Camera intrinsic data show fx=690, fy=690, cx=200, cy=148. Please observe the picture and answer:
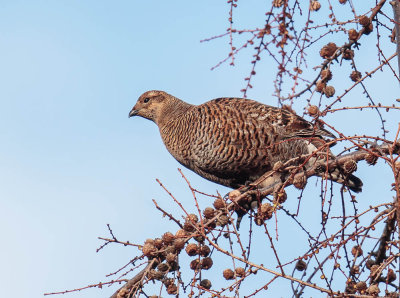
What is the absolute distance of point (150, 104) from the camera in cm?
856

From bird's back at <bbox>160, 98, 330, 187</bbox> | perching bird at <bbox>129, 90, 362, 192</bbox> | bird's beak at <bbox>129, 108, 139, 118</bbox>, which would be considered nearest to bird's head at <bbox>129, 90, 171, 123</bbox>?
bird's beak at <bbox>129, 108, 139, 118</bbox>

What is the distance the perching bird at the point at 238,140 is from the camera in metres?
7.01

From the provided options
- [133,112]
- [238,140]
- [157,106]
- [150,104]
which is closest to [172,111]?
[157,106]

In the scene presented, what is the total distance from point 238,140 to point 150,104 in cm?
188

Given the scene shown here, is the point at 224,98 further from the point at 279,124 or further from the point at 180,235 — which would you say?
the point at 180,235

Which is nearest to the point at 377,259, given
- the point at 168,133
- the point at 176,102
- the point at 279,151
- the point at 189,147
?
the point at 279,151

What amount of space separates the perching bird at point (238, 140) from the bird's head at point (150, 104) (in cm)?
94

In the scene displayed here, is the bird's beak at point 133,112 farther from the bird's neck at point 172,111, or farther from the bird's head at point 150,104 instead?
the bird's neck at point 172,111

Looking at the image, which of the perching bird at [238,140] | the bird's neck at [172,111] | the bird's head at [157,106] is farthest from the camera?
the bird's head at [157,106]

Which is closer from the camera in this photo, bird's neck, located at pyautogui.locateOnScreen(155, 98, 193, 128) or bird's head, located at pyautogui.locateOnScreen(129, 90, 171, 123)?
bird's neck, located at pyautogui.locateOnScreen(155, 98, 193, 128)

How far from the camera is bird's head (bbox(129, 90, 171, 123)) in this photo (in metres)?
8.48

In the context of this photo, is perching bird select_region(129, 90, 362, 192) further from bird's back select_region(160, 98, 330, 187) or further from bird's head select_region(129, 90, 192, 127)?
bird's head select_region(129, 90, 192, 127)

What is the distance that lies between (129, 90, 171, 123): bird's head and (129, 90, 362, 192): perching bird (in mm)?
937

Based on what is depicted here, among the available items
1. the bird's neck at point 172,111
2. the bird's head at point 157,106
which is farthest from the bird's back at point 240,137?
the bird's head at point 157,106
